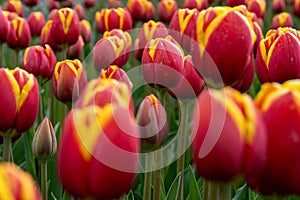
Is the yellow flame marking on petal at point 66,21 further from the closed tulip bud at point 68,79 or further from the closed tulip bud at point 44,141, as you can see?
the closed tulip bud at point 44,141

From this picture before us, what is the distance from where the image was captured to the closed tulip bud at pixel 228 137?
0.59 m

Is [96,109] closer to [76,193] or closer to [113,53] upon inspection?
[76,193]

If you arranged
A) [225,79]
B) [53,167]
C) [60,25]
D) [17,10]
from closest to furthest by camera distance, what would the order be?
1. [225,79]
2. [53,167]
3. [60,25]
4. [17,10]

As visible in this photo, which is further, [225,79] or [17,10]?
[17,10]

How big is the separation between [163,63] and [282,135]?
2.05ft

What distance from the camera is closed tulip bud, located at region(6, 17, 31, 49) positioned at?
6.59ft

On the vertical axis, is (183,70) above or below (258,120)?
below

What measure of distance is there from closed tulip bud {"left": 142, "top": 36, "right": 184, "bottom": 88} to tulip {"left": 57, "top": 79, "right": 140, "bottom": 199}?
1.92 feet

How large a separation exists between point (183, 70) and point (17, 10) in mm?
1619

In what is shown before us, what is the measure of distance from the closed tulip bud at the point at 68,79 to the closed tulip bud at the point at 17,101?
0.19 metres

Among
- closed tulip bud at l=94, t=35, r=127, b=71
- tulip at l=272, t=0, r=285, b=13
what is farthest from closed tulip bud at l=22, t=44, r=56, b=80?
tulip at l=272, t=0, r=285, b=13

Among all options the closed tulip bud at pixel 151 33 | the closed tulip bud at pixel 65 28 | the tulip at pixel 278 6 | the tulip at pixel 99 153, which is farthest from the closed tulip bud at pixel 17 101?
the tulip at pixel 278 6

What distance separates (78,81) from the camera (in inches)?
51.0

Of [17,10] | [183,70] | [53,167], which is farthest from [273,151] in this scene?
[17,10]
